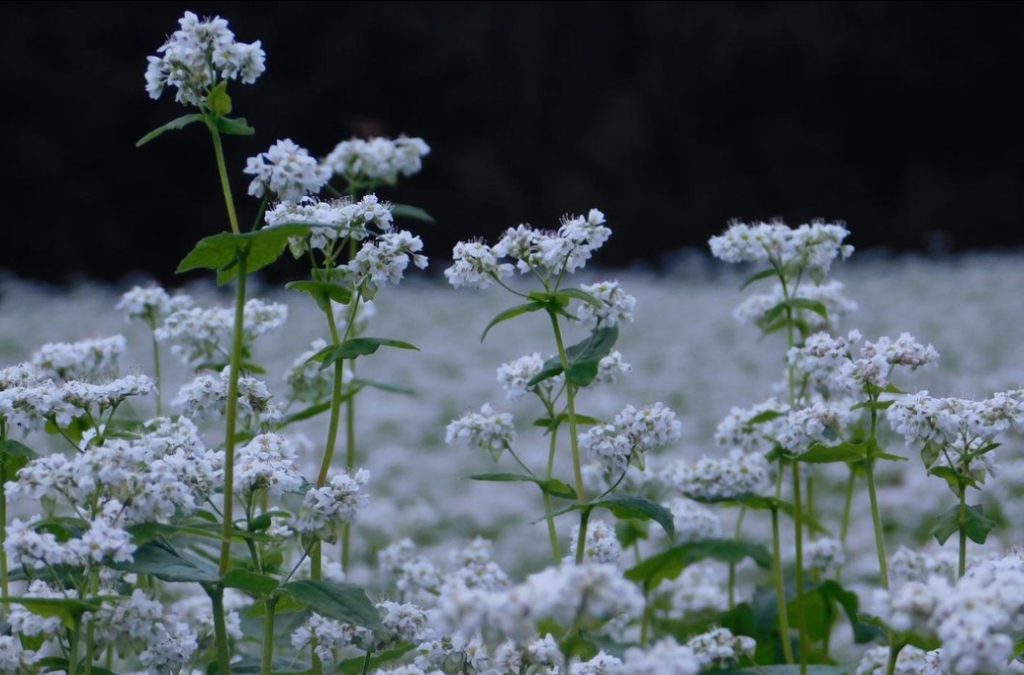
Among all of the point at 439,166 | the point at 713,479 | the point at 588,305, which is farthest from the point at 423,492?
the point at 439,166

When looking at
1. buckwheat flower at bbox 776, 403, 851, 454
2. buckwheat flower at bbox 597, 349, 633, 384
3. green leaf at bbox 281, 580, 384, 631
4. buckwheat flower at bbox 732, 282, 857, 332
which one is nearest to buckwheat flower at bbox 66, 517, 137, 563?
green leaf at bbox 281, 580, 384, 631

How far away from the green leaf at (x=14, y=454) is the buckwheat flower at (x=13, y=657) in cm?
30

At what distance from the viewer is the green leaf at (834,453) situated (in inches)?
86.0

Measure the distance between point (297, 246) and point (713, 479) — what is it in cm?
108

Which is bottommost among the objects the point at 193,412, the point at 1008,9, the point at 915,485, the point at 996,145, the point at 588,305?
the point at 193,412

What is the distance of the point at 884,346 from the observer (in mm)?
2275

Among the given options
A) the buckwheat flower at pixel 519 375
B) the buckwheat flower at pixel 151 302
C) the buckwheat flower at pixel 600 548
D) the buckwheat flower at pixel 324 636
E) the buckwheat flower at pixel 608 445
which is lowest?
the buckwheat flower at pixel 324 636

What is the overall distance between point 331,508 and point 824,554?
1.53 metres

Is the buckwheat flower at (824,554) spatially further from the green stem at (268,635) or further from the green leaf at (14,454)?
the green leaf at (14,454)

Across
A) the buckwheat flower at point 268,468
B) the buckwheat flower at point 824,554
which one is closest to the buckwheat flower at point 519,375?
the buckwheat flower at point 268,468

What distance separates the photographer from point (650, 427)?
2172mm

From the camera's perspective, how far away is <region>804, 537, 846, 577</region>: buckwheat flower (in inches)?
118

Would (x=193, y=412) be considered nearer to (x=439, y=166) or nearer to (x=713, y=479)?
(x=713, y=479)

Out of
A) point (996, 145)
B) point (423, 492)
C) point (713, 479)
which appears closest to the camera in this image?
point (713, 479)
